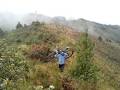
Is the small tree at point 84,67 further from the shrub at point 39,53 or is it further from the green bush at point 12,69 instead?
the shrub at point 39,53

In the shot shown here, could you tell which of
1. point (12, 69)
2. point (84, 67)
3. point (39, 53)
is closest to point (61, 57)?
point (84, 67)

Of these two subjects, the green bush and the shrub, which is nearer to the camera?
the green bush

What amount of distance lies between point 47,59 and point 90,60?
15.9ft

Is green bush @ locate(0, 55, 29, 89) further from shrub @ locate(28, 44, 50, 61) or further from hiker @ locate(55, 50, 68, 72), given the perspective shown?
shrub @ locate(28, 44, 50, 61)

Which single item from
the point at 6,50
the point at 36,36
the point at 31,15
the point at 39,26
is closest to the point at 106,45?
the point at 39,26

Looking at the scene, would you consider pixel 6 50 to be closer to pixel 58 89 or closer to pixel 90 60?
pixel 58 89

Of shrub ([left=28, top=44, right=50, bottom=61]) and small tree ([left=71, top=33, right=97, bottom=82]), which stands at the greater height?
small tree ([left=71, top=33, right=97, bottom=82])

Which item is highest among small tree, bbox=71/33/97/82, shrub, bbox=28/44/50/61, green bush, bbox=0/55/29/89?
green bush, bbox=0/55/29/89

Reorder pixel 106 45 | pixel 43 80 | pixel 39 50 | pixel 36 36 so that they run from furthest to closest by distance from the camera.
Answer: pixel 106 45 < pixel 36 36 < pixel 39 50 < pixel 43 80

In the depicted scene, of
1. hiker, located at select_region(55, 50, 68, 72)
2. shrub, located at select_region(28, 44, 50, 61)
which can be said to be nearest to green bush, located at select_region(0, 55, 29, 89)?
hiker, located at select_region(55, 50, 68, 72)

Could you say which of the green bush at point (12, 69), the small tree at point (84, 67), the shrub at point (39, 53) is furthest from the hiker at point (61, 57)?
the green bush at point (12, 69)

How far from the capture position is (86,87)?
545 inches

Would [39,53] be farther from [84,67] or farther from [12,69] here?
[12,69]

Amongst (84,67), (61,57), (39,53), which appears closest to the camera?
(84,67)
